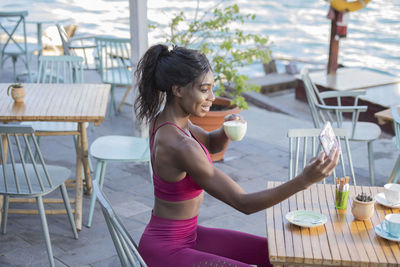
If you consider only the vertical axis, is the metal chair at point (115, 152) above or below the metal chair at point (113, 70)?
below

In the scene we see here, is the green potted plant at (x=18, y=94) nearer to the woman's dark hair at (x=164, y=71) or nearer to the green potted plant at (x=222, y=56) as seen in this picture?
the green potted plant at (x=222, y=56)

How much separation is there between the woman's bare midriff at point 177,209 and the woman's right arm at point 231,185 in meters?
0.15

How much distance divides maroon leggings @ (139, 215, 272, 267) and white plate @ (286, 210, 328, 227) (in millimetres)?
162

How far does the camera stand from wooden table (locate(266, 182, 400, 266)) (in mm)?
1884

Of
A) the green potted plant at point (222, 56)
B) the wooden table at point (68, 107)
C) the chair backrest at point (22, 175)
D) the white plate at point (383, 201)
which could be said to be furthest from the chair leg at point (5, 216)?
the white plate at point (383, 201)

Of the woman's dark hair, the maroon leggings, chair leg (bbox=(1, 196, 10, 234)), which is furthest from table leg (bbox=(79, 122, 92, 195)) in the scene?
the maroon leggings

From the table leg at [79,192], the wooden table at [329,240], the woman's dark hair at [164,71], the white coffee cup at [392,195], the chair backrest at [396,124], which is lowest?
the table leg at [79,192]

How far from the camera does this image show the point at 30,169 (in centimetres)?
331

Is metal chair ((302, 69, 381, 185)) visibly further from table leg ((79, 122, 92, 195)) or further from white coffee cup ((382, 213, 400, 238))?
white coffee cup ((382, 213, 400, 238))

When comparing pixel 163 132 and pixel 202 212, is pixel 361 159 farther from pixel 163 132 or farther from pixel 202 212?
pixel 163 132

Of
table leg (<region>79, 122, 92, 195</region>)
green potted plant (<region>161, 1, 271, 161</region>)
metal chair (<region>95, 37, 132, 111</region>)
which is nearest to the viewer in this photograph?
table leg (<region>79, 122, 92, 195</region>)

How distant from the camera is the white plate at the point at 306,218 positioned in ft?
6.94

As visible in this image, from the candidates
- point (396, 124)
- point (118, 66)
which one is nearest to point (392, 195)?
point (396, 124)

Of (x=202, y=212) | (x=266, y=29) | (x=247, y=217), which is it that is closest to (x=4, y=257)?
(x=202, y=212)
